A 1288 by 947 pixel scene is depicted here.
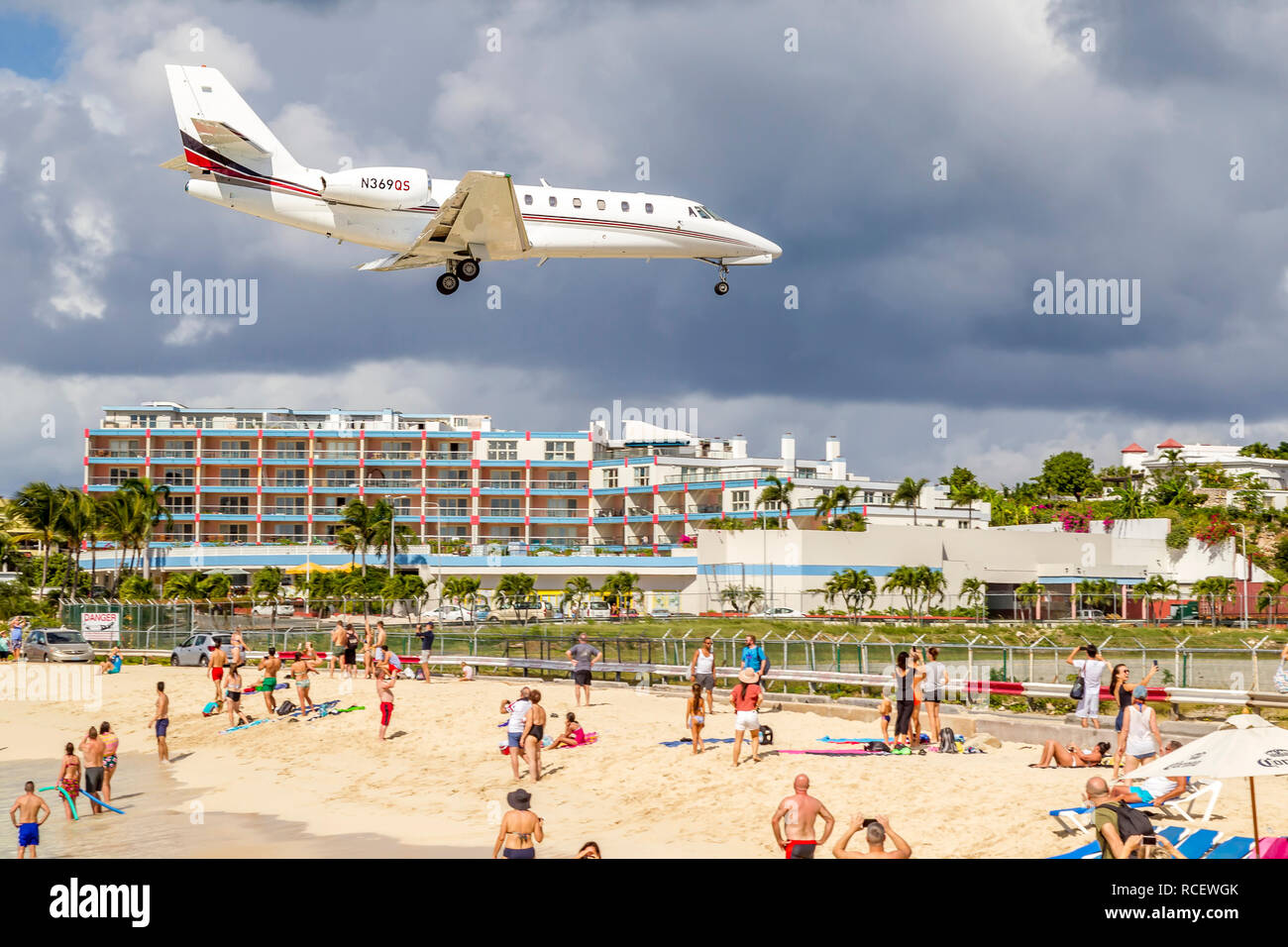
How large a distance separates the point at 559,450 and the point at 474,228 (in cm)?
7050

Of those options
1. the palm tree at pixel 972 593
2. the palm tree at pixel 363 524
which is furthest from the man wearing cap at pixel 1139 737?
the palm tree at pixel 363 524

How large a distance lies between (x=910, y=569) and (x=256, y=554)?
41.9 m

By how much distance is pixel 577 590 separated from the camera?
7925 centimetres

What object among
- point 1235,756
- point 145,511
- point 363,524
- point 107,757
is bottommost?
point 107,757

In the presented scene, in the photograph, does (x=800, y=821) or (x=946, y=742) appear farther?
(x=946, y=742)

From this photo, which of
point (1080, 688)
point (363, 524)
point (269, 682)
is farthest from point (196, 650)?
point (363, 524)

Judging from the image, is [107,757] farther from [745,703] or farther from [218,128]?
[218,128]

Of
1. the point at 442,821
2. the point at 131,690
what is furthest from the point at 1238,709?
the point at 131,690

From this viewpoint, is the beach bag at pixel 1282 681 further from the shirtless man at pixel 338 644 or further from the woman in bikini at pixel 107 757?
the shirtless man at pixel 338 644

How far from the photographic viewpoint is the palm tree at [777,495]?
3484 inches

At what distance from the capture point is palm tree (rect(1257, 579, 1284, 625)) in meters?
80.1

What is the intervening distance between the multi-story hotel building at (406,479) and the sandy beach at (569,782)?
62.8m

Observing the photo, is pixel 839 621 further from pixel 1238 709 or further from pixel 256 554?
pixel 1238 709

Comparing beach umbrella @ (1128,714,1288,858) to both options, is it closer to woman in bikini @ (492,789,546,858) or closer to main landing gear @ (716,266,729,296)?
woman in bikini @ (492,789,546,858)
